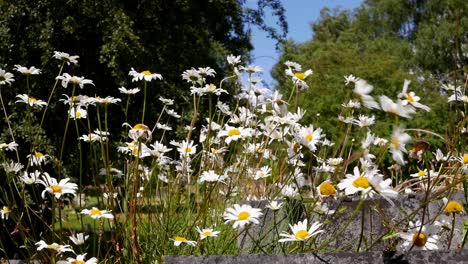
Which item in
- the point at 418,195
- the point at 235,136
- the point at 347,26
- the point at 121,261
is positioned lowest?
the point at 121,261

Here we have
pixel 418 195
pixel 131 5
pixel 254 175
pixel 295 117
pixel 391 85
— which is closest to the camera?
pixel 295 117

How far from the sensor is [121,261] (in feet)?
7.35

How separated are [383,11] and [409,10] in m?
1.16

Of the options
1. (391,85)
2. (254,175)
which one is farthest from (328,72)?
(254,175)

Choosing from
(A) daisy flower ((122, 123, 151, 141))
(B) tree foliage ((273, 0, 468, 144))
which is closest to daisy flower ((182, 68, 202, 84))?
(A) daisy flower ((122, 123, 151, 141))

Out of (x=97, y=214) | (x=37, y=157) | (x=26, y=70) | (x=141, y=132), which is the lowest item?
(x=97, y=214)

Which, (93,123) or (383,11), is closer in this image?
(93,123)

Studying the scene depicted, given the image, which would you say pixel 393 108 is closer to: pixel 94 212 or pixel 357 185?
pixel 357 185

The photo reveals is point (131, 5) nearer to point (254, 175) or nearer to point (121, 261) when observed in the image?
point (254, 175)

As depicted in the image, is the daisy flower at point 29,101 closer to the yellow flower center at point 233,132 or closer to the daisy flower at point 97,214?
the daisy flower at point 97,214

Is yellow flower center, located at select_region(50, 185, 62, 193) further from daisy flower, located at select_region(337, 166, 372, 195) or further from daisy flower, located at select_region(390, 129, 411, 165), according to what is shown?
daisy flower, located at select_region(390, 129, 411, 165)

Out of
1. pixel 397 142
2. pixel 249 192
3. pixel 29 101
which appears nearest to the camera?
pixel 397 142

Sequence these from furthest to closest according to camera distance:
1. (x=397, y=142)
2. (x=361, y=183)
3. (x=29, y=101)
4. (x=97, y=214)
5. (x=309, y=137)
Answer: (x=29, y=101) < (x=97, y=214) < (x=309, y=137) < (x=361, y=183) < (x=397, y=142)

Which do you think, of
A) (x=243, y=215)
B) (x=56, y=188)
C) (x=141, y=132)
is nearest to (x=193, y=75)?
(x=141, y=132)
